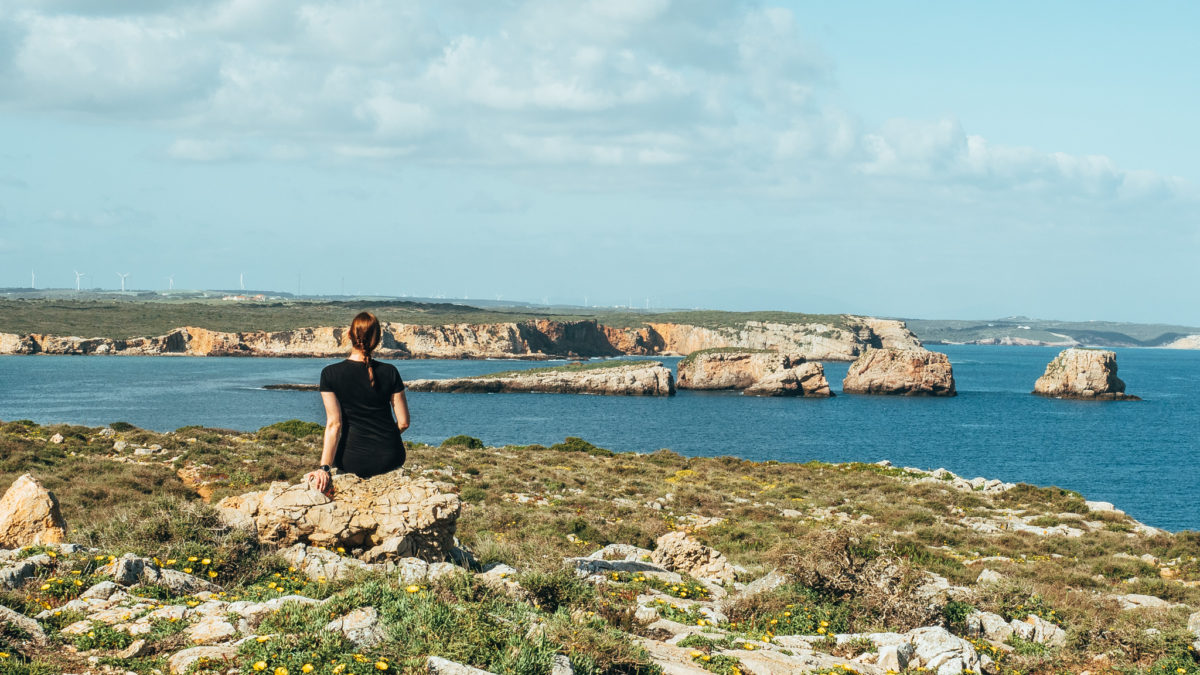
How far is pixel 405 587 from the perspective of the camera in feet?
29.7

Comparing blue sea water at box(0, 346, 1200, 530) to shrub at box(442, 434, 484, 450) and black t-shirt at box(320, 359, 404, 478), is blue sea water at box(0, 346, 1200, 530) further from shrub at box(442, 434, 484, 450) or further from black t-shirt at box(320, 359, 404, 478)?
black t-shirt at box(320, 359, 404, 478)

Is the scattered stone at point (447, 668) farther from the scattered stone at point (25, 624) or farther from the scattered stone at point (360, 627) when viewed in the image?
the scattered stone at point (25, 624)

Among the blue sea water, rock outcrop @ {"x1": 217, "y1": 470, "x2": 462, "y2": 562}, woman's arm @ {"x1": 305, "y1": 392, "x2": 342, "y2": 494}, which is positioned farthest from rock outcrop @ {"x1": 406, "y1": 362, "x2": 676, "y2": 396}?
woman's arm @ {"x1": 305, "y1": 392, "x2": 342, "y2": 494}

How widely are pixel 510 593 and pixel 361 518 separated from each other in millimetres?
2750

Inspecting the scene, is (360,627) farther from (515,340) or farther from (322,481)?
(515,340)

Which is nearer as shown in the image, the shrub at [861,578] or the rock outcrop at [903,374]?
the shrub at [861,578]

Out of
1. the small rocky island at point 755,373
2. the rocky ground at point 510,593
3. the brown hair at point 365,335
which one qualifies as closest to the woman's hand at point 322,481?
the rocky ground at point 510,593

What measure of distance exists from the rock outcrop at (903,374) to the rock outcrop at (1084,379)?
42.9 feet

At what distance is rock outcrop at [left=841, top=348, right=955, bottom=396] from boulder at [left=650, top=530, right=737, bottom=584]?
4022 inches

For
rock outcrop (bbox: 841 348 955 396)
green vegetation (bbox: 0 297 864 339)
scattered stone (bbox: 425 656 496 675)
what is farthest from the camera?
green vegetation (bbox: 0 297 864 339)

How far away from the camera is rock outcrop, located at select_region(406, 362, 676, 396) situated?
111 m

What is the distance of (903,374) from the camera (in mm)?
112812

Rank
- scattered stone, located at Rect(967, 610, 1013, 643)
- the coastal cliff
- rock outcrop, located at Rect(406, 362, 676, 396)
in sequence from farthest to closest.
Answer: the coastal cliff
rock outcrop, located at Rect(406, 362, 676, 396)
scattered stone, located at Rect(967, 610, 1013, 643)

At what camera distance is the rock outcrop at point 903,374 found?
111438 millimetres
